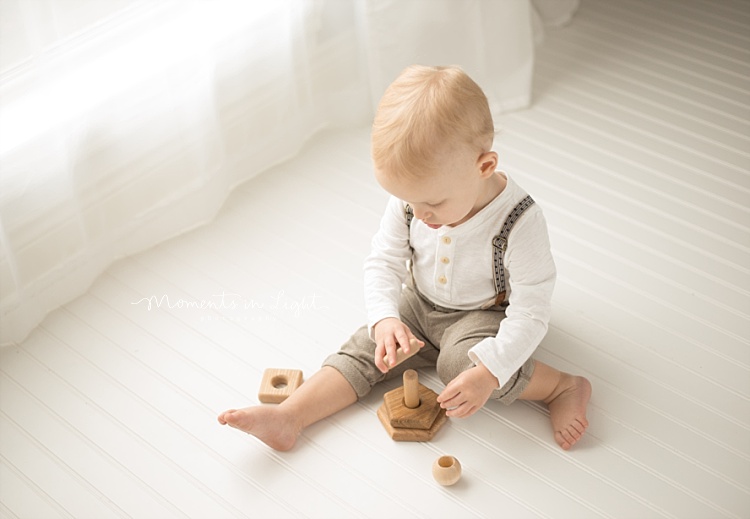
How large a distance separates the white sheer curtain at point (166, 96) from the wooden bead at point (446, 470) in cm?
70

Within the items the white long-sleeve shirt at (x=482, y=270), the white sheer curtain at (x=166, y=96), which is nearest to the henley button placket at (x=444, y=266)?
the white long-sleeve shirt at (x=482, y=270)

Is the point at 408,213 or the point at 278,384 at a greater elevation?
the point at 408,213

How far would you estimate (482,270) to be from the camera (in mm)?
1318

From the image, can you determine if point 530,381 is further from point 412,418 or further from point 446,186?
point 446,186

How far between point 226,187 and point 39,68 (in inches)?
17.7

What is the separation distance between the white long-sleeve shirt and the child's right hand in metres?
0.02

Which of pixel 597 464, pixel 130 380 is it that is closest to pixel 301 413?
pixel 130 380

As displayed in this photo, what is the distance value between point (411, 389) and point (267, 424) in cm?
21

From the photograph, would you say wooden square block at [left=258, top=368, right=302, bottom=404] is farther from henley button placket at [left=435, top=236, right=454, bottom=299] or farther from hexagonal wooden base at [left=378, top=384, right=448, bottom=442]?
henley button placket at [left=435, top=236, right=454, bottom=299]

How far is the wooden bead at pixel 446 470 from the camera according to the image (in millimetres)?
1262

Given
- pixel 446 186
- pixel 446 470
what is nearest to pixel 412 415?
pixel 446 470

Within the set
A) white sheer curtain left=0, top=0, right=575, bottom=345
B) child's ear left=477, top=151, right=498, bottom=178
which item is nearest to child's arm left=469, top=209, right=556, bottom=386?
child's ear left=477, top=151, right=498, bottom=178

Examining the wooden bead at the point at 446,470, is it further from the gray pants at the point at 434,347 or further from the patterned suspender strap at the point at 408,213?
the patterned suspender strap at the point at 408,213

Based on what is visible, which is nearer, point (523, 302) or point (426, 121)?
point (426, 121)
